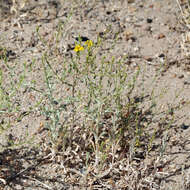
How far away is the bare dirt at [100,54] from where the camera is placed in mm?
3027

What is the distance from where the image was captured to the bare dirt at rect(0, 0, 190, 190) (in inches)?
119

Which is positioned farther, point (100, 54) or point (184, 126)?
point (100, 54)

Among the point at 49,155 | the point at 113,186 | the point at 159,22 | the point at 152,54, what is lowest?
the point at 113,186

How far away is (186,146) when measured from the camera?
3209mm

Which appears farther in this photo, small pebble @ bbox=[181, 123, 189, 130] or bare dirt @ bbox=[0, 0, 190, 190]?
small pebble @ bbox=[181, 123, 189, 130]

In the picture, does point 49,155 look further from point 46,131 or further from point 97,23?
point 97,23

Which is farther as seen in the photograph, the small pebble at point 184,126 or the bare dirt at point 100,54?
the small pebble at point 184,126

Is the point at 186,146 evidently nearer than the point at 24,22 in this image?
Yes

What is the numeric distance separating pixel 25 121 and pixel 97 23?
1736 millimetres

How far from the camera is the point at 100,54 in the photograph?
159 inches

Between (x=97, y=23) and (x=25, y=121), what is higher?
(x=97, y=23)

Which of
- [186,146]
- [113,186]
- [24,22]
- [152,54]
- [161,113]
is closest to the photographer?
[113,186]

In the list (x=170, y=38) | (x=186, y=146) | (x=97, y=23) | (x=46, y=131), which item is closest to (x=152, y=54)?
(x=170, y=38)

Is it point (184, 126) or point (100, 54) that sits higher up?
point (100, 54)
